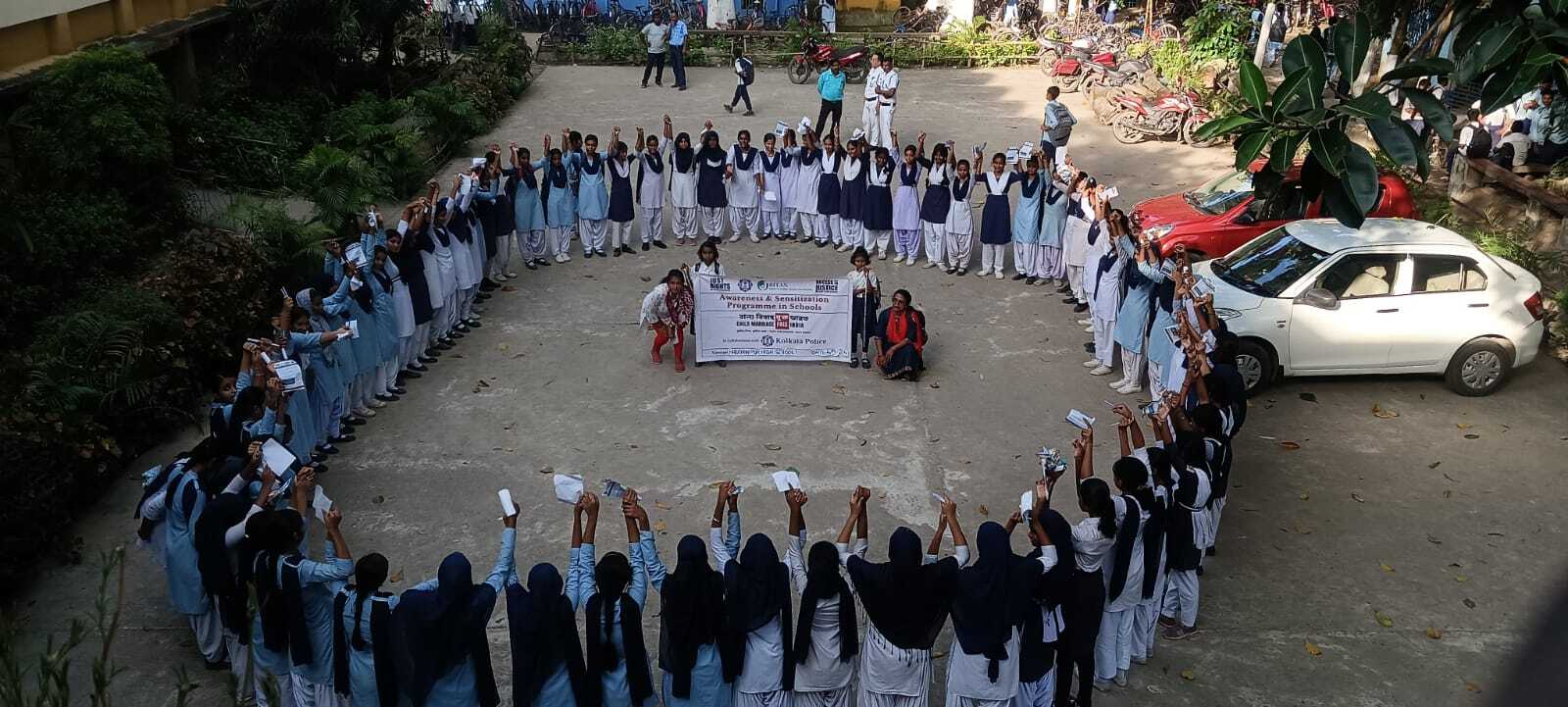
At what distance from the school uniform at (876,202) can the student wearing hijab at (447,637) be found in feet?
29.2

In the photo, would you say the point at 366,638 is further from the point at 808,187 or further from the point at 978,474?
the point at 808,187

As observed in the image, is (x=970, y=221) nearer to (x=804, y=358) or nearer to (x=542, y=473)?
(x=804, y=358)

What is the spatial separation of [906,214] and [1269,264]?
14.2 feet

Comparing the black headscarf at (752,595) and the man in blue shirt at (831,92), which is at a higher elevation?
the man in blue shirt at (831,92)

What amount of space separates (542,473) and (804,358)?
311cm

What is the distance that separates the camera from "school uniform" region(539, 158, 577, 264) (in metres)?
13.6

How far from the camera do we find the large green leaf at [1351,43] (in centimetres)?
532

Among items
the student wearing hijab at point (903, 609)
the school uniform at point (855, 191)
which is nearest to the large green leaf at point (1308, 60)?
the student wearing hijab at point (903, 609)

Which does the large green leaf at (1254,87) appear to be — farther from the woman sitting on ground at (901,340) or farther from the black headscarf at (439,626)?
the woman sitting on ground at (901,340)

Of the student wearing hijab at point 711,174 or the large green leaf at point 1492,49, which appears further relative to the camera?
the student wearing hijab at point 711,174

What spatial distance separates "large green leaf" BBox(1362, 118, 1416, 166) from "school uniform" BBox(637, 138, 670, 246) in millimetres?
10089

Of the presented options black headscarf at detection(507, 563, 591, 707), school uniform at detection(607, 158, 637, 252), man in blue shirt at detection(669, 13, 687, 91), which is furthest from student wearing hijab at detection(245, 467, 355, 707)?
man in blue shirt at detection(669, 13, 687, 91)

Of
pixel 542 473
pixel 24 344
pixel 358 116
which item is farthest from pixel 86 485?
pixel 358 116

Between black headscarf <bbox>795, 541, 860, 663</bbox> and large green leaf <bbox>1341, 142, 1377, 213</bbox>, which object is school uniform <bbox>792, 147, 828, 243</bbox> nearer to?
black headscarf <bbox>795, 541, 860, 663</bbox>
